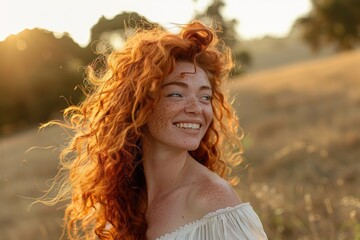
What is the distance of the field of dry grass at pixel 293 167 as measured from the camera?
5.89 metres

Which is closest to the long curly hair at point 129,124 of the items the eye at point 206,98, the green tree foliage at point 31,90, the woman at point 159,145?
the woman at point 159,145

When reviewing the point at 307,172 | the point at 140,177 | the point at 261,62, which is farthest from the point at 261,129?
the point at 261,62

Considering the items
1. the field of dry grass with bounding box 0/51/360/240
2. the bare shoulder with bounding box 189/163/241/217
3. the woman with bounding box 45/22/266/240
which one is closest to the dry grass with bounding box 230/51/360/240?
the field of dry grass with bounding box 0/51/360/240

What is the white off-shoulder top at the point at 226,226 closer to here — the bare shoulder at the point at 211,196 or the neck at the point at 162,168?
the bare shoulder at the point at 211,196

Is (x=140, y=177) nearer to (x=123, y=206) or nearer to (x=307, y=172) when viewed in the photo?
(x=123, y=206)

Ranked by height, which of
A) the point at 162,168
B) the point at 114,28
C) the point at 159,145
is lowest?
the point at 162,168

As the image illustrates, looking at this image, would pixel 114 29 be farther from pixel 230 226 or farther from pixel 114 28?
pixel 230 226

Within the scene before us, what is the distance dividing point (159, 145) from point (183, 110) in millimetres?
269

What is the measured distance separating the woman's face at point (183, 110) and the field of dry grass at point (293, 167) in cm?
104

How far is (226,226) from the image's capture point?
286 cm

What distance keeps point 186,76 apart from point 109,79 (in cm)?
57

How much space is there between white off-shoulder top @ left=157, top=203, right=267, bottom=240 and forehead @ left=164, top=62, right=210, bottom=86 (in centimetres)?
66

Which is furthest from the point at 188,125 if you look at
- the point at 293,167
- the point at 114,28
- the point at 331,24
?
the point at 331,24

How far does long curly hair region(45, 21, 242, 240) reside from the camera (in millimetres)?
3225
